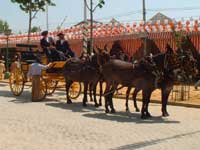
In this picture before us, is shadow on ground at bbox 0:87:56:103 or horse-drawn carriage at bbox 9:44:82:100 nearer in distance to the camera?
shadow on ground at bbox 0:87:56:103

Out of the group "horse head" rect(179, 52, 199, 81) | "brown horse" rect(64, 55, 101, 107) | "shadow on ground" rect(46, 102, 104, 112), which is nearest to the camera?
"horse head" rect(179, 52, 199, 81)

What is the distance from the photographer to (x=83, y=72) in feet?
49.5

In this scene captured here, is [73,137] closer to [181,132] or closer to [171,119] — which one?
[181,132]

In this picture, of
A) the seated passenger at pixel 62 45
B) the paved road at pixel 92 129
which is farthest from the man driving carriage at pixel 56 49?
the paved road at pixel 92 129

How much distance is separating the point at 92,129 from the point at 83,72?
471 cm

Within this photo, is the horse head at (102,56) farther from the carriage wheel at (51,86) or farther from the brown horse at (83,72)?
the carriage wheel at (51,86)

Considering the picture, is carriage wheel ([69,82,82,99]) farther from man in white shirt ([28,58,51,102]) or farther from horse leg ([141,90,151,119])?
horse leg ([141,90,151,119])

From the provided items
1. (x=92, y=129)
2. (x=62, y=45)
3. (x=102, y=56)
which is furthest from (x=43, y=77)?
(x=92, y=129)

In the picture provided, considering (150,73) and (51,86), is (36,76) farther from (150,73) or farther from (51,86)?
(150,73)

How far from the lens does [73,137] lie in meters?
9.68

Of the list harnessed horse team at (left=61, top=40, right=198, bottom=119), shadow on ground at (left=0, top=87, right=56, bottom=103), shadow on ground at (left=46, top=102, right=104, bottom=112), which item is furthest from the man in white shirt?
harnessed horse team at (left=61, top=40, right=198, bottom=119)

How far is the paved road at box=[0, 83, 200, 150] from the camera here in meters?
8.96

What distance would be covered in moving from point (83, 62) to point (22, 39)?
2151cm

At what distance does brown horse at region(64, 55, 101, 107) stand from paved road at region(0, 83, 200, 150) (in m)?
0.83
